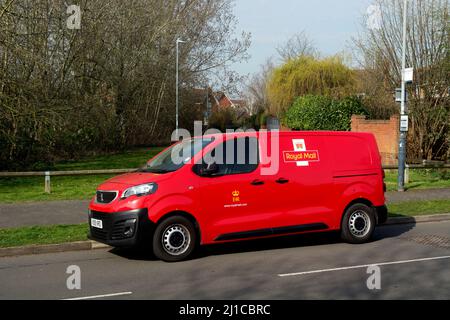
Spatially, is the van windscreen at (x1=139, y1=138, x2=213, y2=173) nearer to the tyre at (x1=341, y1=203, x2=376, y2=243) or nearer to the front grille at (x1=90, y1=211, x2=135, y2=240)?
the front grille at (x1=90, y1=211, x2=135, y2=240)

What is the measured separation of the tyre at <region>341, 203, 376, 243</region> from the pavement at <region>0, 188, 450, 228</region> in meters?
5.63

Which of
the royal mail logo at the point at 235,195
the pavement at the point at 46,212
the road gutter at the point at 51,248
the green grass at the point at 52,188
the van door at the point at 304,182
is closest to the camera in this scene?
the royal mail logo at the point at 235,195

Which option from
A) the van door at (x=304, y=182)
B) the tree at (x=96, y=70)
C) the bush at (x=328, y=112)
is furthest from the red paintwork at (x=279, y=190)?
the bush at (x=328, y=112)

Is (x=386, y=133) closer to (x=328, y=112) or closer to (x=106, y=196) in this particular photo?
(x=328, y=112)

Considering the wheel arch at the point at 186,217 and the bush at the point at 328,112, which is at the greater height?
the bush at the point at 328,112

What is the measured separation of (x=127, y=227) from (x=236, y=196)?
5.90ft

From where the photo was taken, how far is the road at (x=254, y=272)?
6652 mm

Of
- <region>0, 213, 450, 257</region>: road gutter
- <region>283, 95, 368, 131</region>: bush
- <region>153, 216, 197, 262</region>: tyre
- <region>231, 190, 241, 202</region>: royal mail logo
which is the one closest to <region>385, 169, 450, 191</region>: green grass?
<region>283, 95, 368, 131</region>: bush

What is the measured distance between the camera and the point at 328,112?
28844 millimetres

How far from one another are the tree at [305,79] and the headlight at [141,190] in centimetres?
2962

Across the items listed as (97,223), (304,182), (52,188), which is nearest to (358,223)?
(304,182)

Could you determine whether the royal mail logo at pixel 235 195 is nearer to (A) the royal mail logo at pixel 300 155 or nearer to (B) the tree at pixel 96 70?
(A) the royal mail logo at pixel 300 155

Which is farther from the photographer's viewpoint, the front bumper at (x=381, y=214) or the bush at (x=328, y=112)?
the bush at (x=328, y=112)

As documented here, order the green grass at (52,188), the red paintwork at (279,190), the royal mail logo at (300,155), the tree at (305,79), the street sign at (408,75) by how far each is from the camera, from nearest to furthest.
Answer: the red paintwork at (279,190)
the royal mail logo at (300,155)
the green grass at (52,188)
the street sign at (408,75)
the tree at (305,79)
